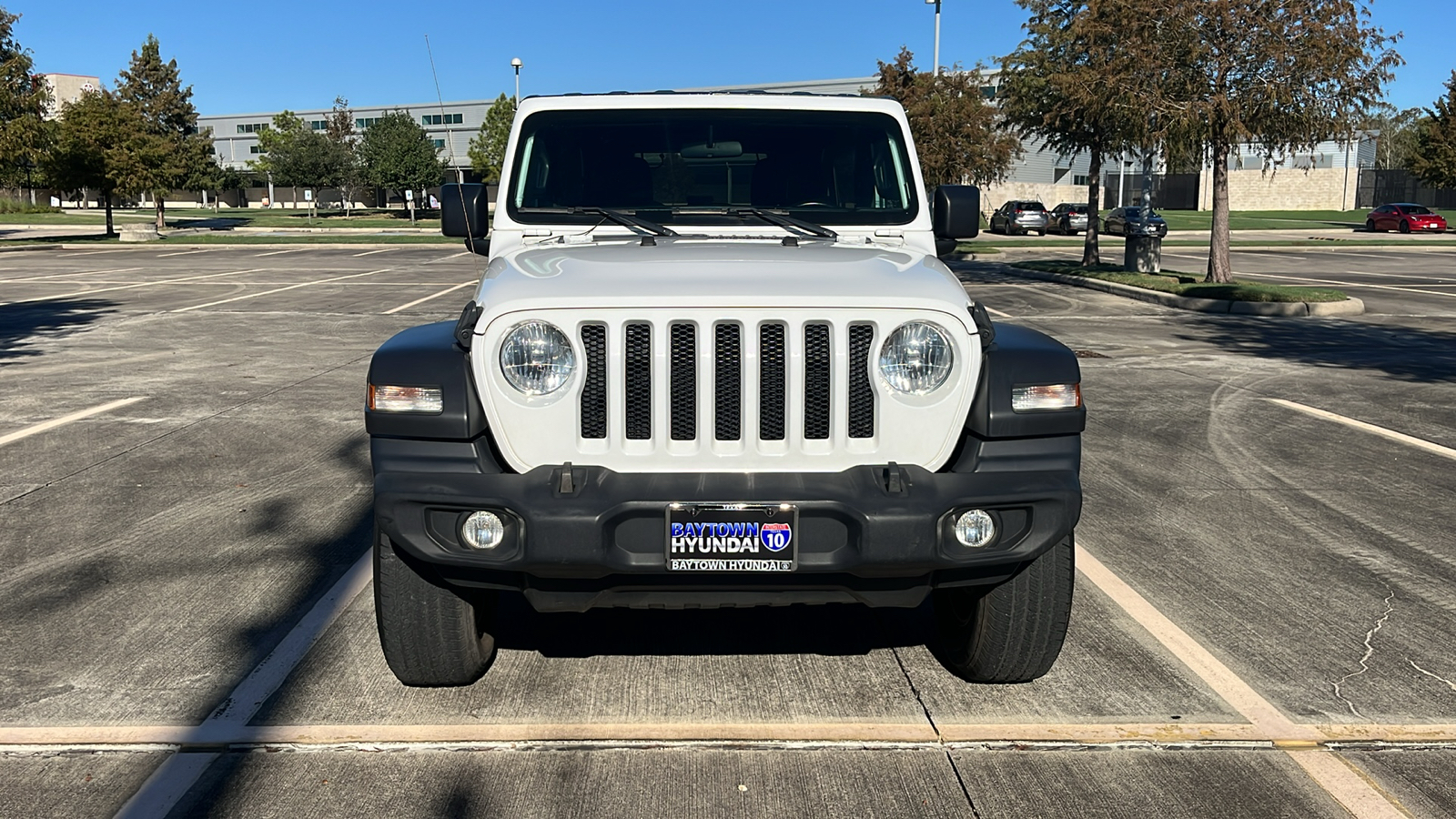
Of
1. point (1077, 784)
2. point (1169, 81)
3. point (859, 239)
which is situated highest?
point (1169, 81)

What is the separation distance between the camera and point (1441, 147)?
5016 cm

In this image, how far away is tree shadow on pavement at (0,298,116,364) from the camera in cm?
1379

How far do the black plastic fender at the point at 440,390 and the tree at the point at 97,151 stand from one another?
4622 centimetres

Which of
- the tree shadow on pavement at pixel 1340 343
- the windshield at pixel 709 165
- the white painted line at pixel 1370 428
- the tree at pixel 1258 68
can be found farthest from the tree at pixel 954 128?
the windshield at pixel 709 165

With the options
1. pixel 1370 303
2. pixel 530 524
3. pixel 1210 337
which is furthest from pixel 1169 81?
pixel 530 524

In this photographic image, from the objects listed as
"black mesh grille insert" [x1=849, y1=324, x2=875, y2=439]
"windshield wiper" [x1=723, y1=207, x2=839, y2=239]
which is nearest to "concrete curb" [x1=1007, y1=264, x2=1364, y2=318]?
"windshield wiper" [x1=723, y1=207, x2=839, y2=239]

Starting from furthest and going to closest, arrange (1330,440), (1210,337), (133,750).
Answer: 1. (1210,337)
2. (1330,440)
3. (133,750)

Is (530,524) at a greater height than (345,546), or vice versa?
(530,524)

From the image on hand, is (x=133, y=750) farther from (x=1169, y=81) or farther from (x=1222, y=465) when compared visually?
(x=1169, y=81)

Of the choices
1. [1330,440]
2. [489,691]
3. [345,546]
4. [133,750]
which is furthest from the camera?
[1330,440]

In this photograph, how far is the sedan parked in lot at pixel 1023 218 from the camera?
47659 mm

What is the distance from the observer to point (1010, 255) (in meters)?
34.5

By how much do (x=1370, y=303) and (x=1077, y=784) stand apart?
60.6ft

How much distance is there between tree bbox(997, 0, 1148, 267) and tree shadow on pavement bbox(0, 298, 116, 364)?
15436 mm
